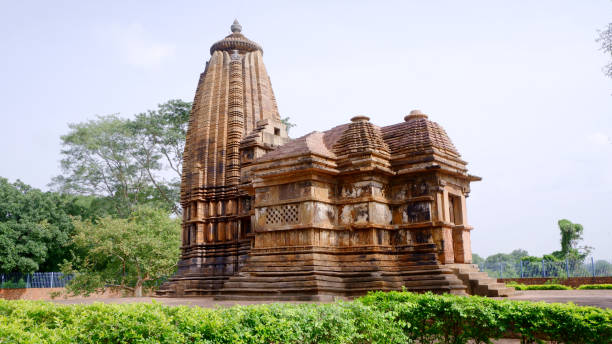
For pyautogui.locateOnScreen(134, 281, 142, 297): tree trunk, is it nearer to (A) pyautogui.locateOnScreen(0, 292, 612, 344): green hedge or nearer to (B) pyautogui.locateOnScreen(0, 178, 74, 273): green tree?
(B) pyautogui.locateOnScreen(0, 178, 74, 273): green tree

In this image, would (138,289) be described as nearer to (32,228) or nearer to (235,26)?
(32,228)

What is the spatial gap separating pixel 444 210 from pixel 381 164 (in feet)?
5.80

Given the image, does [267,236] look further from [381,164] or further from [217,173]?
[217,173]

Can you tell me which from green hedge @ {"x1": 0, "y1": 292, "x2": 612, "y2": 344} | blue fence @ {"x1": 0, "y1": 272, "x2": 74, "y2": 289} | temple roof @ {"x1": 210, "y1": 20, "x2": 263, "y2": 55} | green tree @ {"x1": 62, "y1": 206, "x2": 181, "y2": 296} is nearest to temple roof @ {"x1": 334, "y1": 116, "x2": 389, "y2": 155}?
green hedge @ {"x1": 0, "y1": 292, "x2": 612, "y2": 344}

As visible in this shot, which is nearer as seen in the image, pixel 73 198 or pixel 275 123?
pixel 275 123

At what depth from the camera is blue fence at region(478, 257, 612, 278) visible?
60.4 ft

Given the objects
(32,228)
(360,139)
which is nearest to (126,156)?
(32,228)

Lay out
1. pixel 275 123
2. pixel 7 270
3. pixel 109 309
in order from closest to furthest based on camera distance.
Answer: pixel 109 309 < pixel 275 123 < pixel 7 270

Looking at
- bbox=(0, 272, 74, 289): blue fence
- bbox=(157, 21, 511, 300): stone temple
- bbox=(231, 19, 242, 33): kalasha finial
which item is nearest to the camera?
bbox=(157, 21, 511, 300): stone temple

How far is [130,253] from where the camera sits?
21.7 meters

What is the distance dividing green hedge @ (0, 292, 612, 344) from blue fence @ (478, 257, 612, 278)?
13.1 metres

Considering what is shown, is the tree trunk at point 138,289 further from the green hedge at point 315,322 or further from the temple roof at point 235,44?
the green hedge at point 315,322

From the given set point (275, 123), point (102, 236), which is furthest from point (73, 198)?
point (275, 123)

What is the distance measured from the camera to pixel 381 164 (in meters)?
11.6
